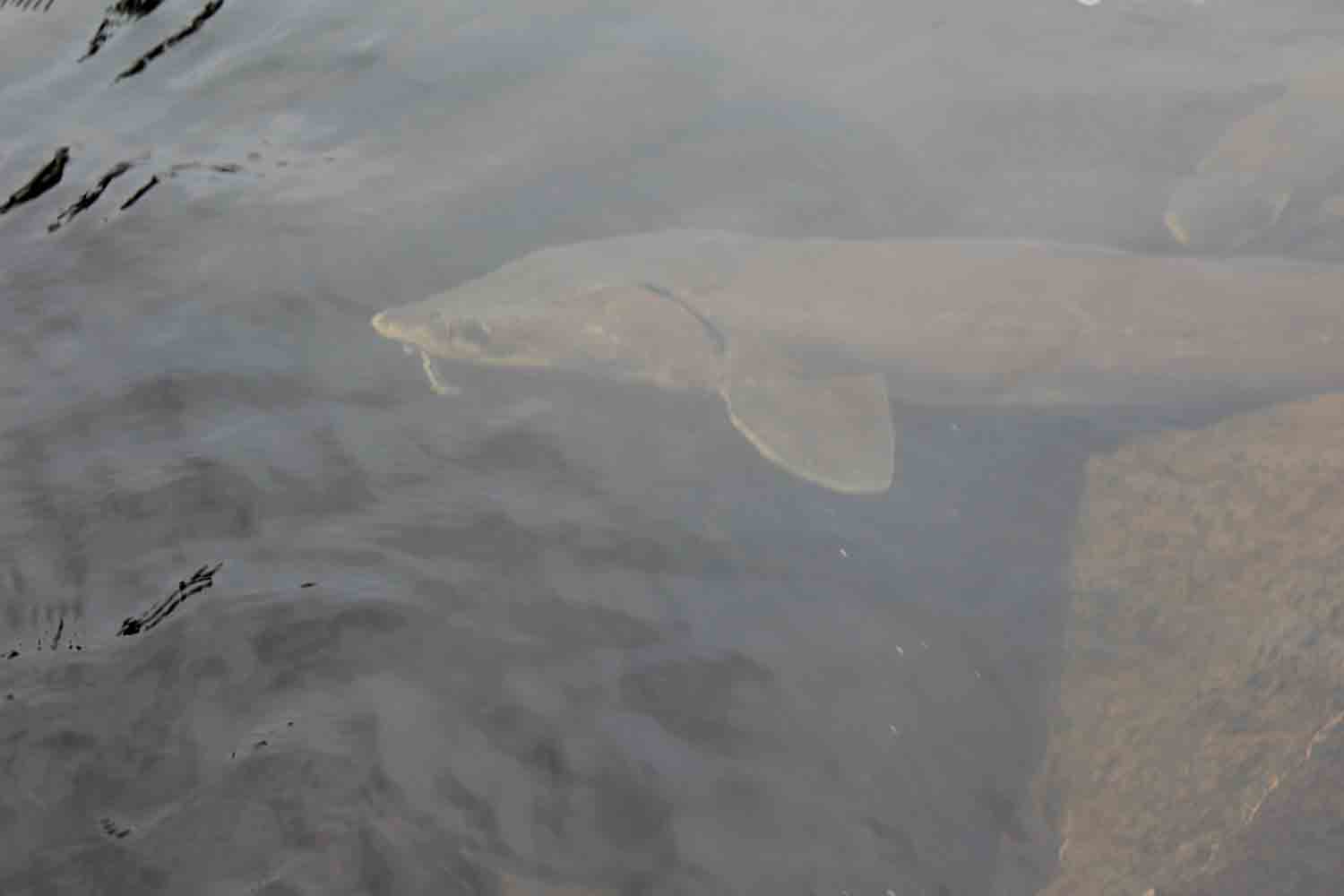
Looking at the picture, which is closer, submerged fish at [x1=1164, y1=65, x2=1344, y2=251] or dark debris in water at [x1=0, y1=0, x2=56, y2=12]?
submerged fish at [x1=1164, y1=65, x2=1344, y2=251]

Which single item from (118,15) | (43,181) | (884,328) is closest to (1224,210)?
(884,328)

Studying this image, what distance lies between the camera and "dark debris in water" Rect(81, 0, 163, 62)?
6520 millimetres

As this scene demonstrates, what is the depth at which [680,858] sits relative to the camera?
2.64 metres

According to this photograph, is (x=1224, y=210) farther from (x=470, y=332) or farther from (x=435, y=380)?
(x=435, y=380)

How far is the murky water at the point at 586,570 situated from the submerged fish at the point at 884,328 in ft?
0.36

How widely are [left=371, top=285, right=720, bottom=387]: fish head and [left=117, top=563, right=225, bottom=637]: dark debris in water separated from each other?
3.70 feet

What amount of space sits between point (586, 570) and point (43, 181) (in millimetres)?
3502

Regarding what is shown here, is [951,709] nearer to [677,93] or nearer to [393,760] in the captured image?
[393,760]

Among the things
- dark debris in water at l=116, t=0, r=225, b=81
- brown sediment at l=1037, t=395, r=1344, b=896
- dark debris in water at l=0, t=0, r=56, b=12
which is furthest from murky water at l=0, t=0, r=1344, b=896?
dark debris in water at l=0, t=0, r=56, b=12

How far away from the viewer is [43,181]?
526cm

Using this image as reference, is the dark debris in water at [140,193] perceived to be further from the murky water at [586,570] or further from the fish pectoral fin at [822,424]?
the fish pectoral fin at [822,424]

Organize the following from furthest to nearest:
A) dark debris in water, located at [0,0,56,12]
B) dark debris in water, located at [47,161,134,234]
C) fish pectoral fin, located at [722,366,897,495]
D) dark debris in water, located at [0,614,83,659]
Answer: dark debris in water, located at [0,0,56,12] < dark debris in water, located at [47,161,134,234] < fish pectoral fin, located at [722,366,897,495] < dark debris in water, located at [0,614,83,659]

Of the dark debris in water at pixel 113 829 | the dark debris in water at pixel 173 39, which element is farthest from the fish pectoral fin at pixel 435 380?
the dark debris in water at pixel 173 39

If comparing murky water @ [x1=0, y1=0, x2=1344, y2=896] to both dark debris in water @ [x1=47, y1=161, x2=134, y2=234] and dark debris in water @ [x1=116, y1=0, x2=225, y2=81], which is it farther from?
dark debris in water @ [x1=116, y1=0, x2=225, y2=81]
